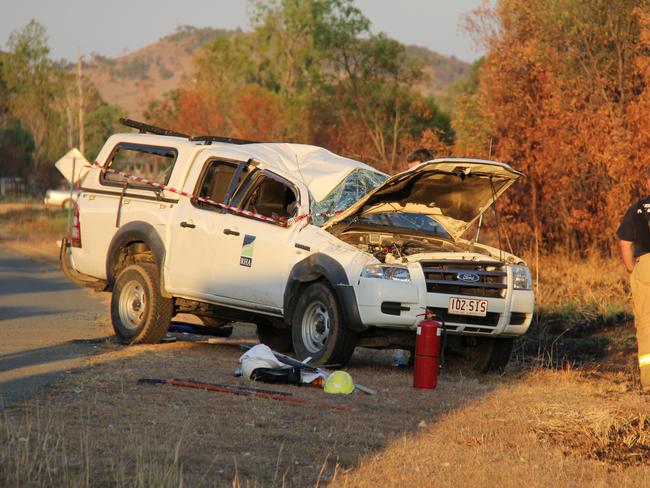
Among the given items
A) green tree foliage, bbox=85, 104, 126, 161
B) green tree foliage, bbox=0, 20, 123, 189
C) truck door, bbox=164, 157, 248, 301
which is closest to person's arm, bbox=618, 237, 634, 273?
truck door, bbox=164, 157, 248, 301

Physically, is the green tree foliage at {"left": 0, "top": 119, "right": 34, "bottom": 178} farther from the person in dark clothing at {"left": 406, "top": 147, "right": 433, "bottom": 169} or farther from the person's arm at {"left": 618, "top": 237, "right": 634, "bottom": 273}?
the person's arm at {"left": 618, "top": 237, "right": 634, "bottom": 273}

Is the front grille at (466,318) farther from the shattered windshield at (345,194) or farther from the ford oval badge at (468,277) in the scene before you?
the shattered windshield at (345,194)

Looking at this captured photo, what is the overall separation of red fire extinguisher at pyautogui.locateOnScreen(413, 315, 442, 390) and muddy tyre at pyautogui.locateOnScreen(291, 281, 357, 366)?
853mm

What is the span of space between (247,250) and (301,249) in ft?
2.53

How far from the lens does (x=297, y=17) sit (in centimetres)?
5638

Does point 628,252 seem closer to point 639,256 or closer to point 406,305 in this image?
point 639,256

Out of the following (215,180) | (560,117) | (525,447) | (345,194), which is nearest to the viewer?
(525,447)

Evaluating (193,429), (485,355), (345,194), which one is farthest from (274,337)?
(193,429)

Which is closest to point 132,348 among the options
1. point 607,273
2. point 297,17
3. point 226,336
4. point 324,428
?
point 226,336

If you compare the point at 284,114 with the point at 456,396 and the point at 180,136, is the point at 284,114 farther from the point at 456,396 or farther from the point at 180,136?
the point at 456,396

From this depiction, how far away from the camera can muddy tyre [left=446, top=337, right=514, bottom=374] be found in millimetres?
12383

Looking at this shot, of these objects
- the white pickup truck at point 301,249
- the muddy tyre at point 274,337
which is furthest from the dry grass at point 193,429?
the muddy tyre at point 274,337

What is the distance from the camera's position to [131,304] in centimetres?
1369

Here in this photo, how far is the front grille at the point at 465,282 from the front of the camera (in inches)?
451
